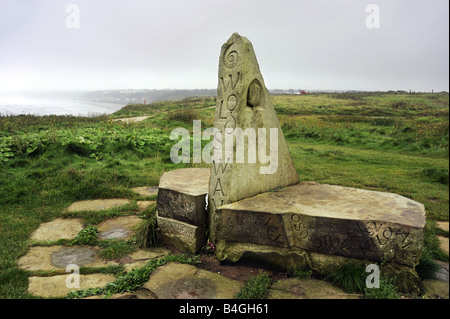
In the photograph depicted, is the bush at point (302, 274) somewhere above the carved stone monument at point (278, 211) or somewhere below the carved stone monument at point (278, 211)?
below

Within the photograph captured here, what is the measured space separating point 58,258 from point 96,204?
5.79ft

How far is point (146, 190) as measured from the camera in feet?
20.1

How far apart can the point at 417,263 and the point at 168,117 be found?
14224 mm

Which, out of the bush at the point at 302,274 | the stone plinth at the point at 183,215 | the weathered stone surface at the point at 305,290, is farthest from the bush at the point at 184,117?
the weathered stone surface at the point at 305,290

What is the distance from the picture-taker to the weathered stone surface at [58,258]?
11.3ft

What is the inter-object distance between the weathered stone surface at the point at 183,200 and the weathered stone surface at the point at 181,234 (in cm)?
6

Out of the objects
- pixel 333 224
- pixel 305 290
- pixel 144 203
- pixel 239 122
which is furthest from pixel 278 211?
pixel 144 203

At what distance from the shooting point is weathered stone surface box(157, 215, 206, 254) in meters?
3.70

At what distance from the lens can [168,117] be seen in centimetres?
1594

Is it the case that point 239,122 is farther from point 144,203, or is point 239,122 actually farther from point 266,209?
point 144,203

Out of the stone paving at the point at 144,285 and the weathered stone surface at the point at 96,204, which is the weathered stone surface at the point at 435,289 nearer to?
the stone paving at the point at 144,285

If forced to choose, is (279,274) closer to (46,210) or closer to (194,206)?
(194,206)
